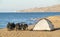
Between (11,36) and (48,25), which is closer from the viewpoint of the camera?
(11,36)

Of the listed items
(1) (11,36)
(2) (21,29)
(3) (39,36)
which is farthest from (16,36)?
(2) (21,29)

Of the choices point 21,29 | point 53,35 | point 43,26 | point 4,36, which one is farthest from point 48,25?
point 4,36

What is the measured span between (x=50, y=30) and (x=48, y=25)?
0.72 meters

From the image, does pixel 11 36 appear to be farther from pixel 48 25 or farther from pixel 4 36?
pixel 48 25

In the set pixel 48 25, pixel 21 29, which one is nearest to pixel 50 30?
pixel 48 25

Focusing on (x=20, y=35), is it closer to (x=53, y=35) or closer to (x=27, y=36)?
(x=27, y=36)

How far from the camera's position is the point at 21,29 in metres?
30.6

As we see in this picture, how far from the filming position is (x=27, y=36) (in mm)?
24547

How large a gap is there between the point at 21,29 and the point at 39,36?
22.1ft

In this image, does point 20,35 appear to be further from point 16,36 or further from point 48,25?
point 48,25

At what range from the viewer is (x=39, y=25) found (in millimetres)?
30234

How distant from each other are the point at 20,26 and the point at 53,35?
6886 mm

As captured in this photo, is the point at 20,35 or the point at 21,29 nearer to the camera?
the point at 20,35

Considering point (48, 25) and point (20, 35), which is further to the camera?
point (48, 25)
